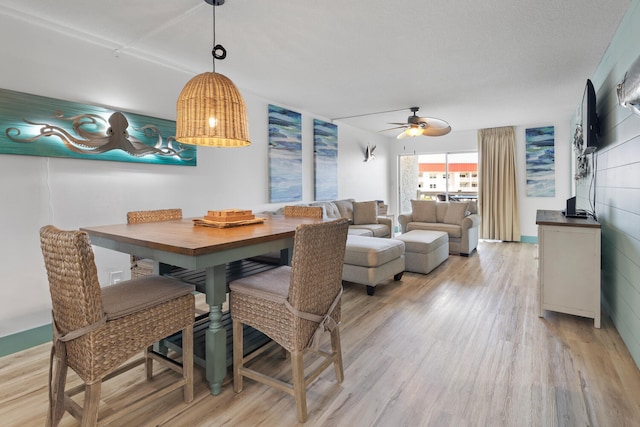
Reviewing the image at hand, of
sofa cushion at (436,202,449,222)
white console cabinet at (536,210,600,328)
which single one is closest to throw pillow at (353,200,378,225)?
sofa cushion at (436,202,449,222)

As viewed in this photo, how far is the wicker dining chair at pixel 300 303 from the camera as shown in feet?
4.96

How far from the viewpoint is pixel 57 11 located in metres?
2.22

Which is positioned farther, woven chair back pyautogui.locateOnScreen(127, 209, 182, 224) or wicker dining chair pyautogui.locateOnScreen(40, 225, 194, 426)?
woven chair back pyautogui.locateOnScreen(127, 209, 182, 224)

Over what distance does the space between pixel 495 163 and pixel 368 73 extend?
167 inches

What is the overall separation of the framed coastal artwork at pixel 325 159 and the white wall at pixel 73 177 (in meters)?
1.89

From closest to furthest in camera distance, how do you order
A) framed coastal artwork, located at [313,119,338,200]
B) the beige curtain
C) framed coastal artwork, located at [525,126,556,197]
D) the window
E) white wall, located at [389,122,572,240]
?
framed coastal artwork, located at [313,119,338,200], white wall, located at [389,122,572,240], framed coastal artwork, located at [525,126,556,197], the beige curtain, the window

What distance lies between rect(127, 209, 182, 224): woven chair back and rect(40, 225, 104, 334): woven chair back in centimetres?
95

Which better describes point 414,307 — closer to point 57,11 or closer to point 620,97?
point 620,97

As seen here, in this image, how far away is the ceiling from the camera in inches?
86.3

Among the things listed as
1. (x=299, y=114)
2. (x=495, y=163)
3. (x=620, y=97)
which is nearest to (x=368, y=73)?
(x=299, y=114)

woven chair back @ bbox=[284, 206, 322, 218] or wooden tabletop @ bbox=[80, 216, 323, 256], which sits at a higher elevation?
woven chair back @ bbox=[284, 206, 322, 218]

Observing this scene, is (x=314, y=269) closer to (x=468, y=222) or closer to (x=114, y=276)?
(x=114, y=276)

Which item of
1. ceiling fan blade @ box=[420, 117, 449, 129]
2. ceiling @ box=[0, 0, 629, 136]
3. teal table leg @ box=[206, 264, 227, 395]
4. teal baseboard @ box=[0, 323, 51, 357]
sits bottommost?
teal baseboard @ box=[0, 323, 51, 357]

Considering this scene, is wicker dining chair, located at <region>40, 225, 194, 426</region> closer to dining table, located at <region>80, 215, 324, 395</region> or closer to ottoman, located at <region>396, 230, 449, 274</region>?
dining table, located at <region>80, 215, 324, 395</region>
